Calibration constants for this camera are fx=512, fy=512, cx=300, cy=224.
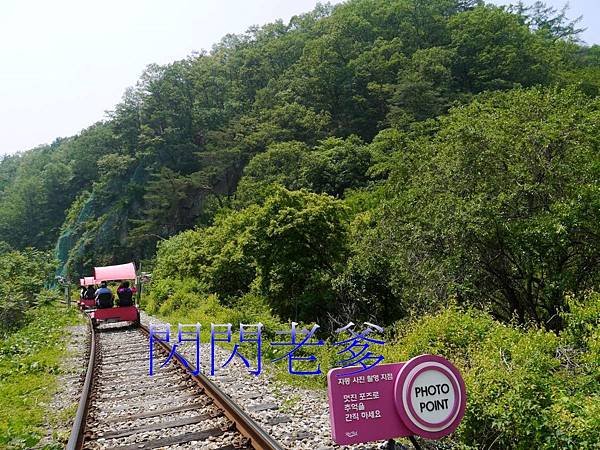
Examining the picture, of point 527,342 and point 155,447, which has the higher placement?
point 527,342

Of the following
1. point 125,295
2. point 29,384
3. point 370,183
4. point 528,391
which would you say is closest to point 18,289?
point 125,295

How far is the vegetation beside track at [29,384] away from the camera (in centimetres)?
635

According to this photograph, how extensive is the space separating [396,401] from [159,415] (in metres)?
3.41

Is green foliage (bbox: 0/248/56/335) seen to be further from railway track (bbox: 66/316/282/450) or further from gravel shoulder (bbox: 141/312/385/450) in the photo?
gravel shoulder (bbox: 141/312/385/450)

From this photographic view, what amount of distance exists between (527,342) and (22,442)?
6.24m

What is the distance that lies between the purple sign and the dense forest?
2.70 feet

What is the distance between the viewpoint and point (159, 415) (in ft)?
20.9

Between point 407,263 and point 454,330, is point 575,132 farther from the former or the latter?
point 454,330

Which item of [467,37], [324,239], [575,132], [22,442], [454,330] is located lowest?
[22,442]

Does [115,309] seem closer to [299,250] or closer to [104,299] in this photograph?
[104,299]

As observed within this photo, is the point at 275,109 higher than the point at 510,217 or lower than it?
higher

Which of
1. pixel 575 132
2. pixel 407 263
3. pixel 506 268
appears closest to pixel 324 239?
pixel 407 263

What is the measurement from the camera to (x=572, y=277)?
12.9 meters

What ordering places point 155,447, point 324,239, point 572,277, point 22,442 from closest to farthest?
point 155,447
point 22,442
point 572,277
point 324,239
